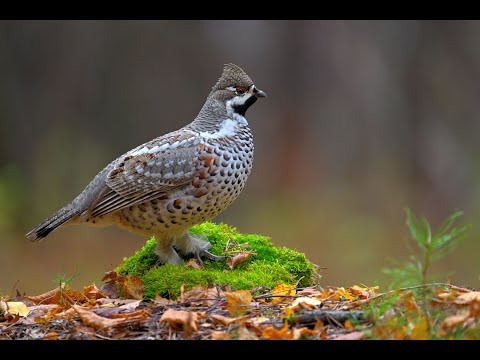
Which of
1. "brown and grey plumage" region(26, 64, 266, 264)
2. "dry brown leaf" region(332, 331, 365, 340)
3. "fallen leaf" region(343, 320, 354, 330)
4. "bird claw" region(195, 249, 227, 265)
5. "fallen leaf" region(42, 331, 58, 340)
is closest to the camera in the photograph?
"dry brown leaf" region(332, 331, 365, 340)

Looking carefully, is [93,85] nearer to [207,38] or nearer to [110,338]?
[207,38]

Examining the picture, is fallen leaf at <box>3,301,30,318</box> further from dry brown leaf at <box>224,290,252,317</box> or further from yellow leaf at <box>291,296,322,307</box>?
yellow leaf at <box>291,296,322,307</box>

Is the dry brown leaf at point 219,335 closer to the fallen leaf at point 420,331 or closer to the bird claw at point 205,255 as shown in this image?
the fallen leaf at point 420,331

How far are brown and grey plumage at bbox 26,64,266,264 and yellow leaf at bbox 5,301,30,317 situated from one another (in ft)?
4.48

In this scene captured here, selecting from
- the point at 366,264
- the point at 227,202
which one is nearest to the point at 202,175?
the point at 227,202

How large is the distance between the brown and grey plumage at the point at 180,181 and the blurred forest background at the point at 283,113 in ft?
23.4

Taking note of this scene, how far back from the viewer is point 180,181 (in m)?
6.18

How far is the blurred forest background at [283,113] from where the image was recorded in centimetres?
1418

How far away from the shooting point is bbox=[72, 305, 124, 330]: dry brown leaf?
14.7 feet

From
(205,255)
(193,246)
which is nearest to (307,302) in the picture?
(205,255)

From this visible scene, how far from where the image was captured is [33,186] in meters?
13.9

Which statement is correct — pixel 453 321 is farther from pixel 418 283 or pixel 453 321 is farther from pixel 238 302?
pixel 238 302

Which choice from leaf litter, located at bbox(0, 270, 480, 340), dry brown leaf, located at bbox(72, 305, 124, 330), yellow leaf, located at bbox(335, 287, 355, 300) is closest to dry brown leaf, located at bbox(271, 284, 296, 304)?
A: leaf litter, located at bbox(0, 270, 480, 340)

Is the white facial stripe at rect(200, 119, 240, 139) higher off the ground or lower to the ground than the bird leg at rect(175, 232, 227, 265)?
higher
